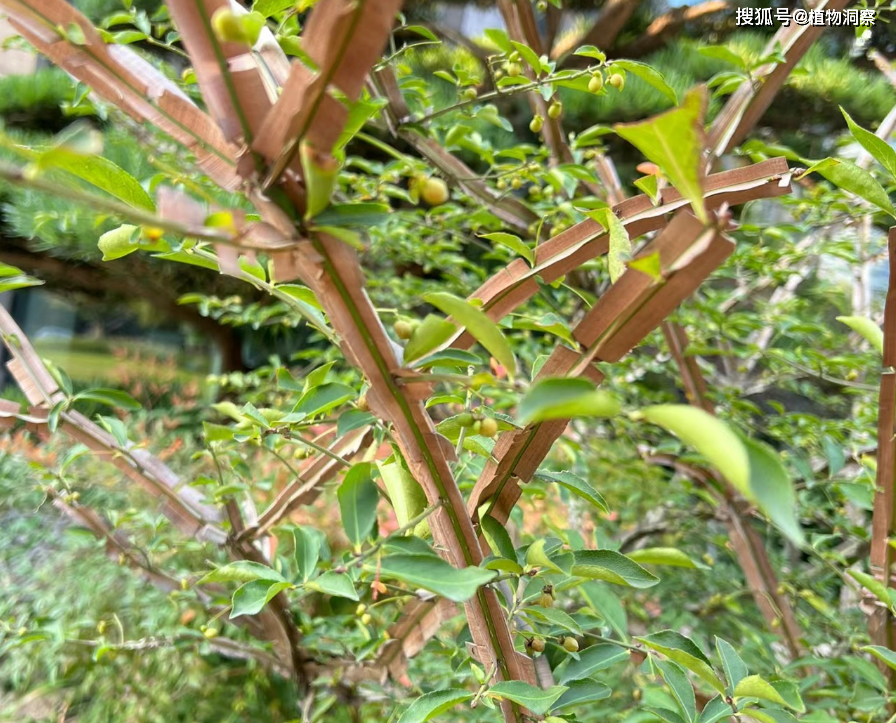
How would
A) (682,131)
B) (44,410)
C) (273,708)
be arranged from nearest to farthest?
(682,131), (44,410), (273,708)

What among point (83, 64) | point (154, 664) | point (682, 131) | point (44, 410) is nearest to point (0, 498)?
point (154, 664)

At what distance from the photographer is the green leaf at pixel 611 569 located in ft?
0.81

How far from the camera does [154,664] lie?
1.00 metres

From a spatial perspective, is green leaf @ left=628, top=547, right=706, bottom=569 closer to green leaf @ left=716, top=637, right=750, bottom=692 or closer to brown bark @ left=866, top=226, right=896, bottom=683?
green leaf @ left=716, top=637, right=750, bottom=692

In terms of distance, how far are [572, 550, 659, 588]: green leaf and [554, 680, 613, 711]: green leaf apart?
59 mm

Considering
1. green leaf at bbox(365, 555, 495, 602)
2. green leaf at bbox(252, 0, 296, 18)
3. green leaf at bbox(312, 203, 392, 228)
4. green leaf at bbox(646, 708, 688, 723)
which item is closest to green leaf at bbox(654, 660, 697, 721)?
green leaf at bbox(646, 708, 688, 723)

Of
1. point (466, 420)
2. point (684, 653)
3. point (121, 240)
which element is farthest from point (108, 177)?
point (684, 653)

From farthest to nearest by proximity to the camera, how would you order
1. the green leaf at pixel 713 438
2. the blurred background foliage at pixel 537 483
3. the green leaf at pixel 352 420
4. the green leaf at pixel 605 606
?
the blurred background foliage at pixel 537 483 → the green leaf at pixel 605 606 → the green leaf at pixel 352 420 → the green leaf at pixel 713 438

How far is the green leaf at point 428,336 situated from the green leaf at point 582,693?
0.18m

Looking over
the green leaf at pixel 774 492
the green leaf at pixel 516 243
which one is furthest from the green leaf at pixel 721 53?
the green leaf at pixel 774 492

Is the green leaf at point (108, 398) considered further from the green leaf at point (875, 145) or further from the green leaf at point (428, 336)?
the green leaf at point (875, 145)

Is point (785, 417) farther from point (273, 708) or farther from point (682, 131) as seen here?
point (273, 708)

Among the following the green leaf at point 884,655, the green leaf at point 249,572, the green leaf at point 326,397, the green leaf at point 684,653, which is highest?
the green leaf at point 326,397

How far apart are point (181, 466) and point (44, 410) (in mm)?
1293
